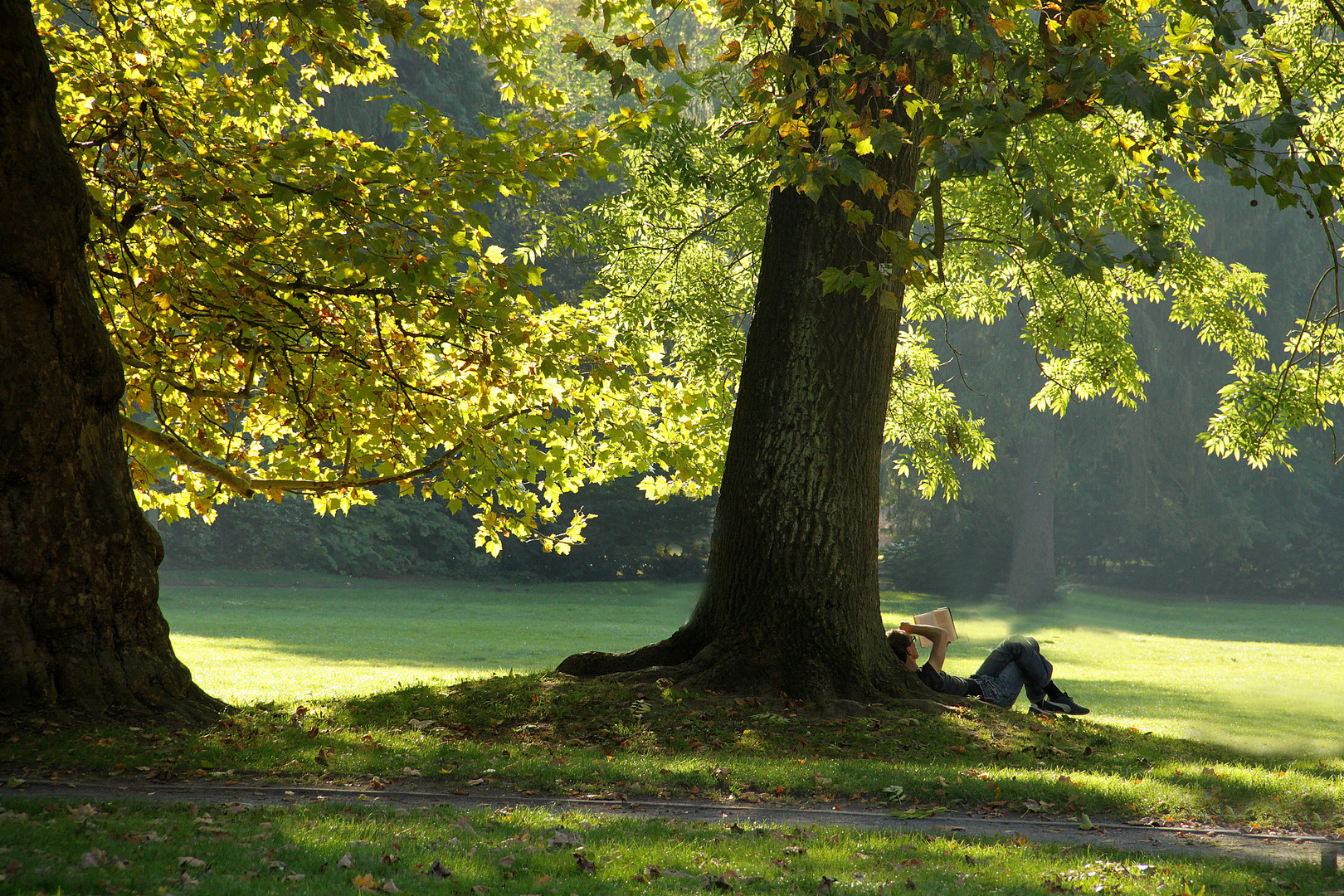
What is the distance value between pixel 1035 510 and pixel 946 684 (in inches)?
1102

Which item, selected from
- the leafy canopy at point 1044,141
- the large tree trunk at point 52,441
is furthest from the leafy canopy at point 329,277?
the leafy canopy at point 1044,141

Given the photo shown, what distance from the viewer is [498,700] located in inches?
305

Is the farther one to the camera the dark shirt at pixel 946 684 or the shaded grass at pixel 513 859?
the dark shirt at pixel 946 684

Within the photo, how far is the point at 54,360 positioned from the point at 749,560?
4761 mm

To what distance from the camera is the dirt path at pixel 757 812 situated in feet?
16.0

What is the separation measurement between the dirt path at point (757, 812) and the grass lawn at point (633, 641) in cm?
375

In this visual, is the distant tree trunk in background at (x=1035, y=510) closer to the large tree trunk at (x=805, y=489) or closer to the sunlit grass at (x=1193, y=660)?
the sunlit grass at (x=1193, y=660)

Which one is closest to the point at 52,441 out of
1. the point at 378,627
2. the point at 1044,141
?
the point at 1044,141

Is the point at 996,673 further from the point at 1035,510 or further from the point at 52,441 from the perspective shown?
the point at 1035,510

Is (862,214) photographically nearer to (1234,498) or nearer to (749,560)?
(749,560)

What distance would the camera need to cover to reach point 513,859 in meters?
4.15

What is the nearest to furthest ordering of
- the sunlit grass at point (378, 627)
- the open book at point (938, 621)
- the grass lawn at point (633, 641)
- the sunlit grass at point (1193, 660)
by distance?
the open book at point (938, 621) < the sunlit grass at point (1193, 660) < the grass lawn at point (633, 641) < the sunlit grass at point (378, 627)

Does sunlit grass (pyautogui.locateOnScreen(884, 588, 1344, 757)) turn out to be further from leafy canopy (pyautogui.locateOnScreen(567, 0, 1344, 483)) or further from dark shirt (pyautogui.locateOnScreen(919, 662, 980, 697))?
leafy canopy (pyautogui.locateOnScreen(567, 0, 1344, 483))

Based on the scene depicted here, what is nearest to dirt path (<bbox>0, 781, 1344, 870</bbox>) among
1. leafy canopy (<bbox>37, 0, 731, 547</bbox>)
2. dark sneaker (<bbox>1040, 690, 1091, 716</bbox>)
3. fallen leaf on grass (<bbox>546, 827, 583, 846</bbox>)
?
fallen leaf on grass (<bbox>546, 827, 583, 846</bbox>)
